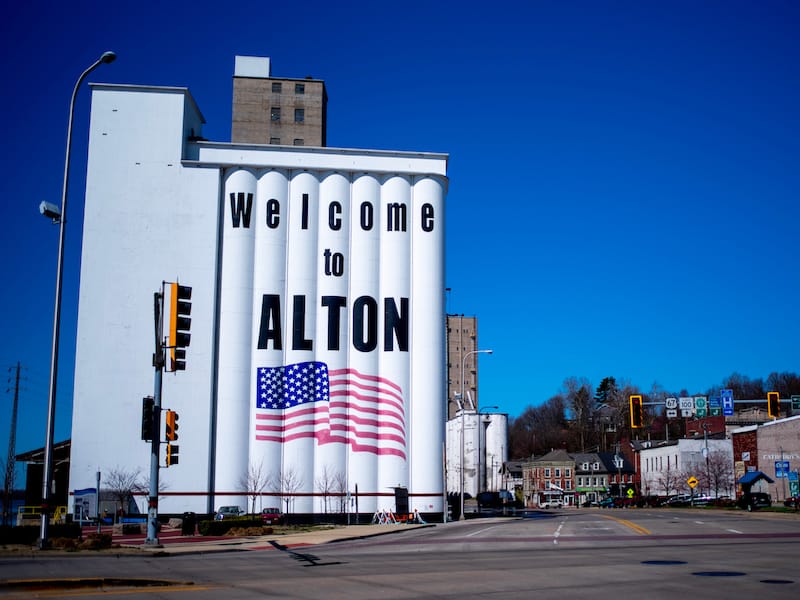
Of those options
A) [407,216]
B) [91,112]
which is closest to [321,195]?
[407,216]

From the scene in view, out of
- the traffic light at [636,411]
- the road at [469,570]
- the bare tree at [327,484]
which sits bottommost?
the road at [469,570]

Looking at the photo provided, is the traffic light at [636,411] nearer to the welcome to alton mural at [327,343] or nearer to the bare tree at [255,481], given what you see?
the welcome to alton mural at [327,343]

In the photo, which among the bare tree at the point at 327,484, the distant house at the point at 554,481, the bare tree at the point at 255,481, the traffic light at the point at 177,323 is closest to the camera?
the traffic light at the point at 177,323

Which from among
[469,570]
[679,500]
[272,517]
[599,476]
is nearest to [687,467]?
[679,500]

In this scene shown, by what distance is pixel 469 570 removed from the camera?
833 inches

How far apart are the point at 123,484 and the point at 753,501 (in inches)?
1975

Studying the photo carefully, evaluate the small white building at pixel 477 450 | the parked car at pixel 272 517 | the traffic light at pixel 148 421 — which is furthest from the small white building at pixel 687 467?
the traffic light at pixel 148 421

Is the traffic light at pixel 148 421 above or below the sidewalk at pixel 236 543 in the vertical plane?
above

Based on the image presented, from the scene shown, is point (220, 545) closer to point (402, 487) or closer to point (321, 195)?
point (402, 487)

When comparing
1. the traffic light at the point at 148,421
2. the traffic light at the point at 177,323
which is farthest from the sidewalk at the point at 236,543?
the traffic light at the point at 177,323

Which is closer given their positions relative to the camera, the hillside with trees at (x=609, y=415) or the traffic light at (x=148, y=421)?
the traffic light at (x=148, y=421)

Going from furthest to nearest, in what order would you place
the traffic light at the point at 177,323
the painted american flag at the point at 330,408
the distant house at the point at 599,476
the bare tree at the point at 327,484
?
the distant house at the point at 599,476
the painted american flag at the point at 330,408
the bare tree at the point at 327,484
the traffic light at the point at 177,323

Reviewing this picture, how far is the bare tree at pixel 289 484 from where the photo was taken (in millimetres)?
62562

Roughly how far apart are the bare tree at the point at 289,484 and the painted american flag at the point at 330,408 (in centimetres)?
240
